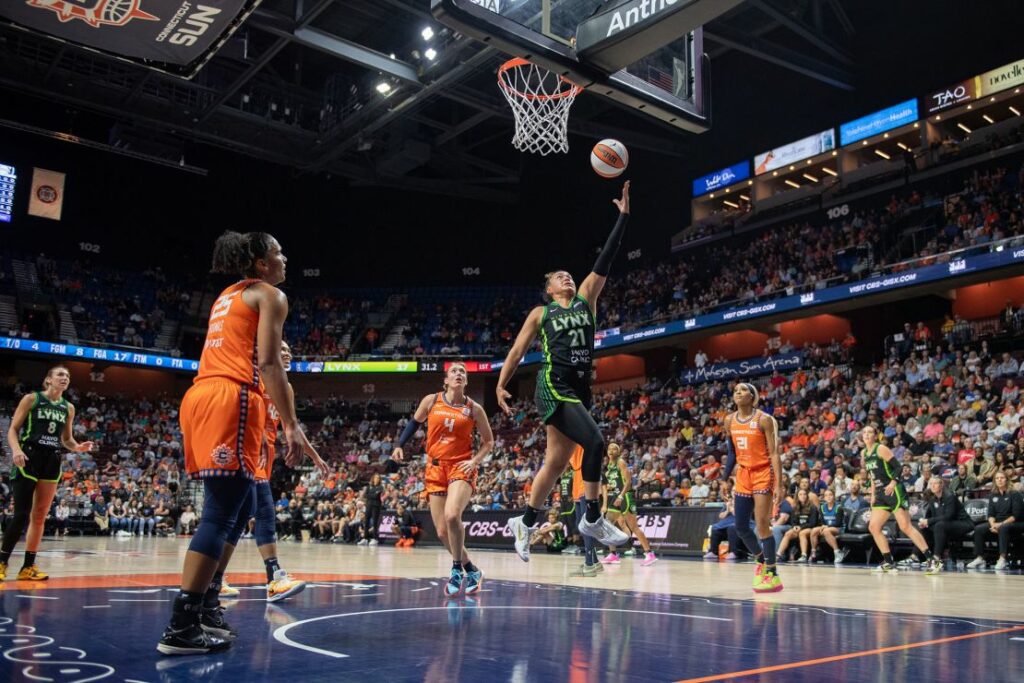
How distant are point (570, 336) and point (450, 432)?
1.54 meters

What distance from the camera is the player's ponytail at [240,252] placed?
14.4 feet

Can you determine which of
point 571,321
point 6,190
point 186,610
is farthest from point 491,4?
point 6,190

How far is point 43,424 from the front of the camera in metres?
8.41

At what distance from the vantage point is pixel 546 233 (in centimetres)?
3669

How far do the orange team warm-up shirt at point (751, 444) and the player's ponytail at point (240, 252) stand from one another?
563 centimetres

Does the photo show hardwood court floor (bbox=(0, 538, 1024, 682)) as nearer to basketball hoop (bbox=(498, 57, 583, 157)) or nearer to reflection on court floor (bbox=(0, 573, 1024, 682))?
reflection on court floor (bbox=(0, 573, 1024, 682))

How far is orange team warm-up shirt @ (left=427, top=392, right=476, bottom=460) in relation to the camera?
7406mm

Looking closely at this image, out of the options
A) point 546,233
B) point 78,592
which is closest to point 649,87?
point 78,592

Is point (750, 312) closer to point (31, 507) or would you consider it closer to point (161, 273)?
point (31, 507)

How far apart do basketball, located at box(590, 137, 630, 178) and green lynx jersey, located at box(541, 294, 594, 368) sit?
1747 millimetres

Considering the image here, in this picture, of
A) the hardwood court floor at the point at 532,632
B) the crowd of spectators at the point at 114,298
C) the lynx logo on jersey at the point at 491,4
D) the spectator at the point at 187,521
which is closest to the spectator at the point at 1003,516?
the hardwood court floor at the point at 532,632

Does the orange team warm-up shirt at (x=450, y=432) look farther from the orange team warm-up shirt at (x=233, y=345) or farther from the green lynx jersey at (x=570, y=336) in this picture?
the orange team warm-up shirt at (x=233, y=345)

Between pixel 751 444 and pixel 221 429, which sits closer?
pixel 221 429

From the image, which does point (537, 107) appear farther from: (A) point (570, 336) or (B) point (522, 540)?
(B) point (522, 540)
